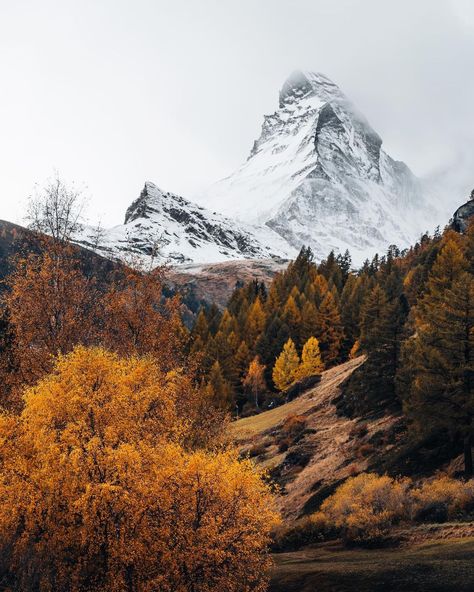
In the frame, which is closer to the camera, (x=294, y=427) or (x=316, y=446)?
(x=316, y=446)

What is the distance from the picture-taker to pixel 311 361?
72.1 meters

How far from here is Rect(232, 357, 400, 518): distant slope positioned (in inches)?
1467

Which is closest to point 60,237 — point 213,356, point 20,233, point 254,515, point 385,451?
point 20,233

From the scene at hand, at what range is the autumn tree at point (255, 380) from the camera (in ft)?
244

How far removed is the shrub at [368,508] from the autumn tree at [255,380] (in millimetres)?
43804

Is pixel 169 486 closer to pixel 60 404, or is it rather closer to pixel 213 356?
pixel 60 404

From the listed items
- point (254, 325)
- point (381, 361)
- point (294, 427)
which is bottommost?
point (294, 427)

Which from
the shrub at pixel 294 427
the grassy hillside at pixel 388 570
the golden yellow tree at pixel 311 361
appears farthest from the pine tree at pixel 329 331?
the grassy hillside at pixel 388 570

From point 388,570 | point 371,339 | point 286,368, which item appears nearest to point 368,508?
point 388,570

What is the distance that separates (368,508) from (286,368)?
47613 mm

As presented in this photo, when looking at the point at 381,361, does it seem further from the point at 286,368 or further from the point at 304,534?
the point at 286,368

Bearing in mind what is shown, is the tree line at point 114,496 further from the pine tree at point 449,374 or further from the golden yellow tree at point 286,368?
the golden yellow tree at point 286,368

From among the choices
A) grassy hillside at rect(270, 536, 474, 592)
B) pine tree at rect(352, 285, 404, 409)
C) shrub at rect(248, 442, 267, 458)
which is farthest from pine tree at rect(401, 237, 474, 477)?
shrub at rect(248, 442, 267, 458)

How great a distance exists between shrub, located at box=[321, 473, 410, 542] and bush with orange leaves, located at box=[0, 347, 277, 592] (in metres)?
8.91
